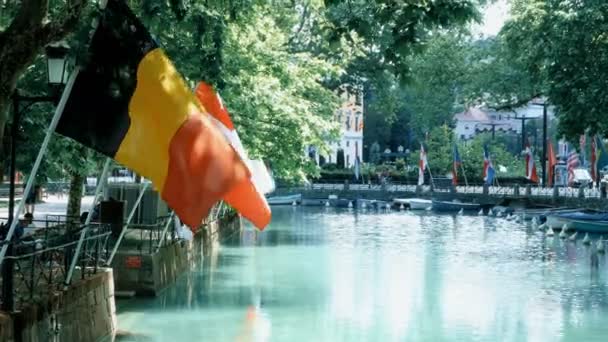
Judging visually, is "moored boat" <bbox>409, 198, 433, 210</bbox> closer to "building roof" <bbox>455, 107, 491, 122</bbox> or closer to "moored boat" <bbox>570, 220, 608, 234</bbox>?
"moored boat" <bbox>570, 220, 608, 234</bbox>

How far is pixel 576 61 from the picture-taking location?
114 ft

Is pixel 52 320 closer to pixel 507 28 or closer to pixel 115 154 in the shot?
pixel 115 154

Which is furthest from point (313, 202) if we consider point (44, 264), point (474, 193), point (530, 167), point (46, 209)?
point (44, 264)

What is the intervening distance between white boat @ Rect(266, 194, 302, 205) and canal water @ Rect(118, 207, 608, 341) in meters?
31.0

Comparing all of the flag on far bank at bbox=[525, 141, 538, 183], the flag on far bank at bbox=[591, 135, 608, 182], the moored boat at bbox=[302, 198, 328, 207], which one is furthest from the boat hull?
the flag on far bank at bbox=[591, 135, 608, 182]

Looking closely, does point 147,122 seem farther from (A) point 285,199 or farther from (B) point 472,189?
(A) point 285,199

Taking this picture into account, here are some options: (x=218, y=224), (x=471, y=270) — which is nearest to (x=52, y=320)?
(x=471, y=270)

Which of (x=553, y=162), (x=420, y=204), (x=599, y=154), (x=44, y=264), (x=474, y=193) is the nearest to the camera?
(x=44, y=264)

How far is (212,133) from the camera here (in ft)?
36.0

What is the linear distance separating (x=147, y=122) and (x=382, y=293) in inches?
648

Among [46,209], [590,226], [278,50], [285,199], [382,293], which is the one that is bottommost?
[382,293]

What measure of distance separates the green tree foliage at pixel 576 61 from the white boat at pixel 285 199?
4340 cm

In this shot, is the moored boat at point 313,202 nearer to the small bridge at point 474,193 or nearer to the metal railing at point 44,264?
the small bridge at point 474,193

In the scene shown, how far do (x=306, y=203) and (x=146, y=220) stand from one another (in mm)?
50712
